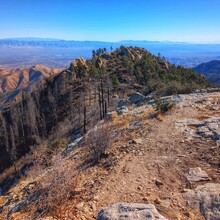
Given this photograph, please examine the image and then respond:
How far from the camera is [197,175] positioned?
17.7 feet

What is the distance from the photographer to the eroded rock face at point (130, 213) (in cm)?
340

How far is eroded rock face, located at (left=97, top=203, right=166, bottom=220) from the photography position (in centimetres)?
340

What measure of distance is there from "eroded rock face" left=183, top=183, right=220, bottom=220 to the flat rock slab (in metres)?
0.31

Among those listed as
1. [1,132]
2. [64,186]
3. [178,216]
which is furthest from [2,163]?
[178,216]

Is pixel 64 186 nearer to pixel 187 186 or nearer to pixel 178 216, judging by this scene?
pixel 178 216

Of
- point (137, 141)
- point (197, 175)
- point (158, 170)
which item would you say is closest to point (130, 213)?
point (158, 170)

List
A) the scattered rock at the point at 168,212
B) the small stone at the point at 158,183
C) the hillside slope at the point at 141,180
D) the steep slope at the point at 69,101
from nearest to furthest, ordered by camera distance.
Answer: the scattered rock at the point at 168,212 → the hillside slope at the point at 141,180 → the small stone at the point at 158,183 → the steep slope at the point at 69,101

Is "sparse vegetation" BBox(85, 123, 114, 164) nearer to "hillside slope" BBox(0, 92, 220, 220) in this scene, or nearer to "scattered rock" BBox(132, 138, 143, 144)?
"hillside slope" BBox(0, 92, 220, 220)

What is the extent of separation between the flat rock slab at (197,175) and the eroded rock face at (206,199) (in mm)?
313

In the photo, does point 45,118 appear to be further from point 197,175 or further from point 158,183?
point 197,175

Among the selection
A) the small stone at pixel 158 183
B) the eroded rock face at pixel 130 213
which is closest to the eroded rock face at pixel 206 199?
the small stone at pixel 158 183

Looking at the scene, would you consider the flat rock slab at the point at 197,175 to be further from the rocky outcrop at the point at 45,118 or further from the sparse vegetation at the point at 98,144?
the rocky outcrop at the point at 45,118

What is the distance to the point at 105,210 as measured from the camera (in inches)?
A: 146

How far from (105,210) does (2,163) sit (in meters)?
36.8
